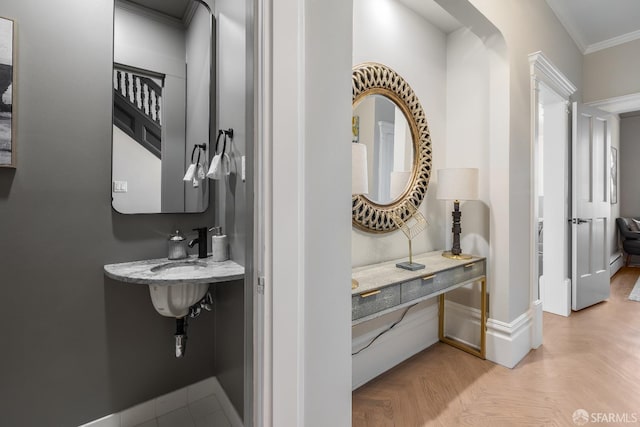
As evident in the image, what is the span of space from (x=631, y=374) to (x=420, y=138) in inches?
85.2

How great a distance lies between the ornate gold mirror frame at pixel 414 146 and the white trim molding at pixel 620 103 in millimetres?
2559

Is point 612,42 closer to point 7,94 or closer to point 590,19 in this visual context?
point 590,19

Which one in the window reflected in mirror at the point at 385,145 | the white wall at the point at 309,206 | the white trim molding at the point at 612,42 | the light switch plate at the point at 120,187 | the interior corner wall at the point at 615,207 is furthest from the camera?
the interior corner wall at the point at 615,207

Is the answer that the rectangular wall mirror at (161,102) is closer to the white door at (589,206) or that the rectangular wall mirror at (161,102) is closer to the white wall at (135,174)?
the white wall at (135,174)

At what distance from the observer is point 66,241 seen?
1418 mm

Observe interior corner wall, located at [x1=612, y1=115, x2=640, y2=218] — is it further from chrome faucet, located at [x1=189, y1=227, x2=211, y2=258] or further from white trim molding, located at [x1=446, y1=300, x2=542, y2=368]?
chrome faucet, located at [x1=189, y1=227, x2=211, y2=258]

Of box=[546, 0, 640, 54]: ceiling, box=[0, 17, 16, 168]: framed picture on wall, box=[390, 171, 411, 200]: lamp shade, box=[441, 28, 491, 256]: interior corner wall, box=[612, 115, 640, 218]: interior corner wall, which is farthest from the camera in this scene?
box=[612, 115, 640, 218]: interior corner wall

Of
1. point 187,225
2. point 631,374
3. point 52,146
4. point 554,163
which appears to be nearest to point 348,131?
point 187,225

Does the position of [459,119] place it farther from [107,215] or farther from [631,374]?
[107,215]

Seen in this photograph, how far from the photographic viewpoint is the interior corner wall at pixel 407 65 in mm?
2066

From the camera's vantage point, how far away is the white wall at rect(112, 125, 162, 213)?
154cm

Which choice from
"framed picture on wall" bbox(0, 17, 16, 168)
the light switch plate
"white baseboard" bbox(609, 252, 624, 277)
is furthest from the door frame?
"white baseboard" bbox(609, 252, 624, 277)

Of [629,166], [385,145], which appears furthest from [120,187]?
[629,166]

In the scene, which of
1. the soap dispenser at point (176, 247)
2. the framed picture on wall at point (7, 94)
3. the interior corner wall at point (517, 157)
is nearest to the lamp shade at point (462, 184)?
the interior corner wall at point (517, 157)
